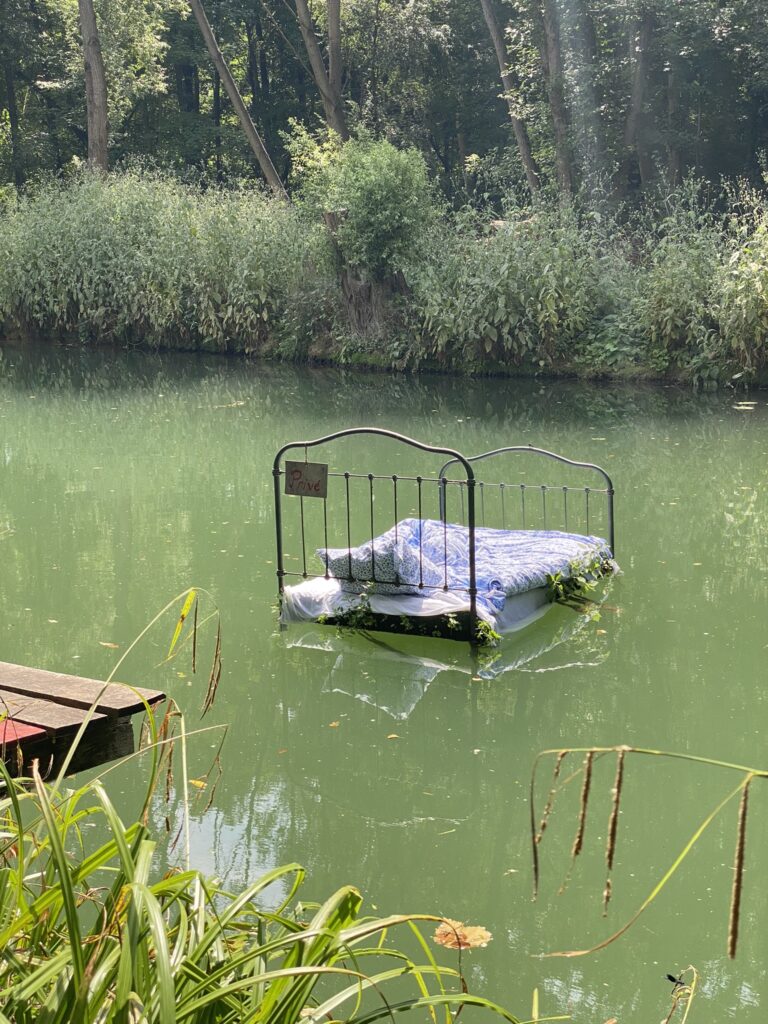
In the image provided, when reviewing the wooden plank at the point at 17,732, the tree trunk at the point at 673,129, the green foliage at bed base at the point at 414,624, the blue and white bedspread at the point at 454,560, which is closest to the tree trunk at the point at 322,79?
the tree trunk at the point at 673,129

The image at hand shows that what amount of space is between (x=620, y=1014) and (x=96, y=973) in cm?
169

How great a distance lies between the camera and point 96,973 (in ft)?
5.91

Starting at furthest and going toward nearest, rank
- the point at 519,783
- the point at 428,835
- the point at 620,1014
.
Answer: the point at 519,783
the point at 428,835
the point at 620,1014

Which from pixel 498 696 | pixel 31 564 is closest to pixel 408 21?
pixel 31 564

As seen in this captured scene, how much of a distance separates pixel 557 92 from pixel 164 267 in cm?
951

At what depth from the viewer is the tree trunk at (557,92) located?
80.2 ft

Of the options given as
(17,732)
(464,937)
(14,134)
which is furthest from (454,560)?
(14,134)

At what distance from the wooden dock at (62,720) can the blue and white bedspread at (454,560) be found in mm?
2828

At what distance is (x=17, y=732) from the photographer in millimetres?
2936

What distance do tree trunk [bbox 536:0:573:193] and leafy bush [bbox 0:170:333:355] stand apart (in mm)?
6519

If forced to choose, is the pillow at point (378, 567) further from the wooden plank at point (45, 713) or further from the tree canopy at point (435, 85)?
the tree canopy at point (435, 85)

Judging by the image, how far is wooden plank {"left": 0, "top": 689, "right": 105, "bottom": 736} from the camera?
302 centimetres

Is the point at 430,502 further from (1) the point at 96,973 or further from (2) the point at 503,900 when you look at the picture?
(1) the point at 96,973

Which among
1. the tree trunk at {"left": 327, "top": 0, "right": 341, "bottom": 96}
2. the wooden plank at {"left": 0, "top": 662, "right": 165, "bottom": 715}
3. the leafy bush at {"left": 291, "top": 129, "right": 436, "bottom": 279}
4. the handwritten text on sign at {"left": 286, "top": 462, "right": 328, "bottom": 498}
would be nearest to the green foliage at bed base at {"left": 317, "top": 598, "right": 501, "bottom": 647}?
the handwritten text on sign at {"left": 286, "top": 462, "right": 328, "bottom": 498}
